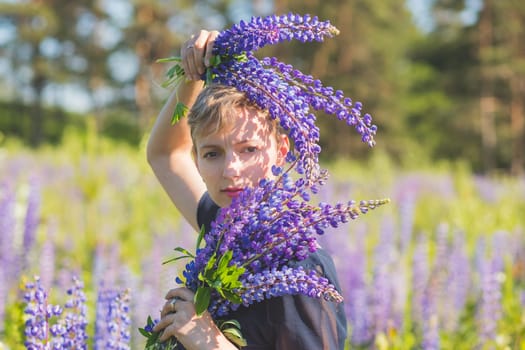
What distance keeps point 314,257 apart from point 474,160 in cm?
2948

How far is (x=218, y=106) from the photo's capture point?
1547 millimetres

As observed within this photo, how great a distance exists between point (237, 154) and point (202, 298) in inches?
15.6

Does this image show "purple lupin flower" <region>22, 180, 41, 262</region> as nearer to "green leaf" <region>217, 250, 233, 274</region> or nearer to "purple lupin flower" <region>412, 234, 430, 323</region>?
"purple lupin flower" <region>412, 234, 430, 323</region>

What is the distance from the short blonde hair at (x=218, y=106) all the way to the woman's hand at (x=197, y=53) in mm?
56

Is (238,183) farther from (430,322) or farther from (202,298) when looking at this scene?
(430,322)

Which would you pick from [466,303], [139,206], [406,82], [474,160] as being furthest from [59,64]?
[466,303]

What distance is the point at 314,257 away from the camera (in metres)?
1.51

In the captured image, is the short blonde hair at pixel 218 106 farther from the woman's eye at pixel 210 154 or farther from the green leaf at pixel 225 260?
the green leaf at pixel 225 260

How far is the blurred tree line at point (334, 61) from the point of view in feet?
85.5

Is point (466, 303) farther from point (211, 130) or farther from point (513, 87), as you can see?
point (513, 87)

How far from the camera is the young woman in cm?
140

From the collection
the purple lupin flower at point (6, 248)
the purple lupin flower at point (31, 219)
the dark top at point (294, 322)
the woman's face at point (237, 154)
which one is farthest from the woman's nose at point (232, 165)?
the purple lupin flower at point (31, 219)

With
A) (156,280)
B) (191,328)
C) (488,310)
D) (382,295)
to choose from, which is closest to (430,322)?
(382,295)

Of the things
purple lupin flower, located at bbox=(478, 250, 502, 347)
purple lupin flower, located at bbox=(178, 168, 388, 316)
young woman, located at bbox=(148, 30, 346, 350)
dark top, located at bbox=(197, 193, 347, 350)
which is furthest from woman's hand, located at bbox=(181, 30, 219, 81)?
purple lupin flower, located at bbox=(478, 250, 502, 347)
